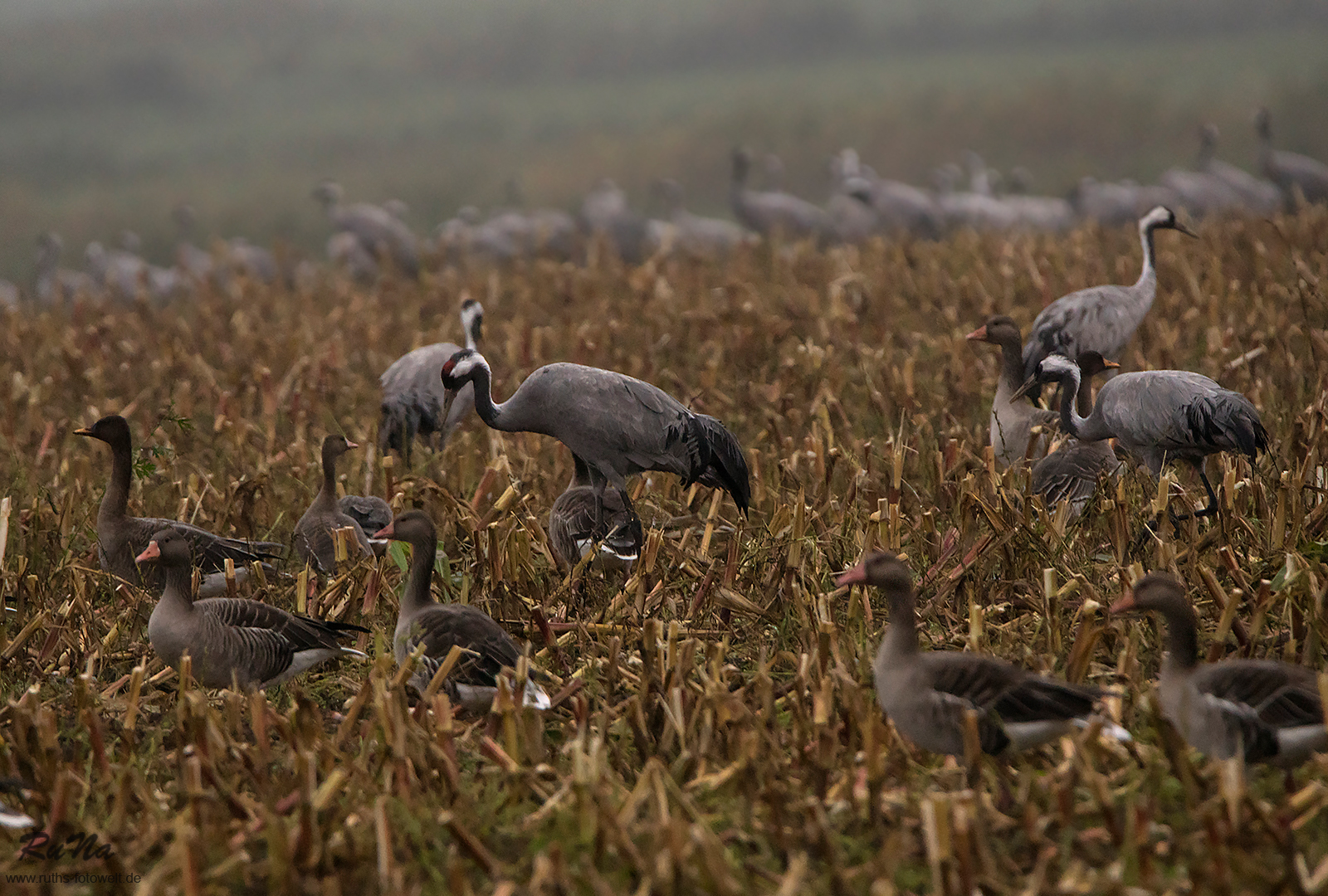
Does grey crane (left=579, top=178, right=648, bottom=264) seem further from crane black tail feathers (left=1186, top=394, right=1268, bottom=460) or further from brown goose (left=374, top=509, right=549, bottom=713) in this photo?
brown goose (left=374, top=509, right=549, bottom=713)

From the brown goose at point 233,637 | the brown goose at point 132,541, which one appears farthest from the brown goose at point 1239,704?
the brown goose at point 132,541

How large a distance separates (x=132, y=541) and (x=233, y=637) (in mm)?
1422

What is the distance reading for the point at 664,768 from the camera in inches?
160

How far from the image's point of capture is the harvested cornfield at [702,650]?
3.69m

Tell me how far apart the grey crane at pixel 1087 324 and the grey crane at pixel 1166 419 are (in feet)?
4.43

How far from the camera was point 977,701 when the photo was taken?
4047 millimetres

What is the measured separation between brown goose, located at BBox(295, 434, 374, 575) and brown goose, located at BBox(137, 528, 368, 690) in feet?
3.40

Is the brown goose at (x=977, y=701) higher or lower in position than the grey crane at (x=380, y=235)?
higher

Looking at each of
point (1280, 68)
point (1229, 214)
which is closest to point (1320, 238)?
point (1229, 214)

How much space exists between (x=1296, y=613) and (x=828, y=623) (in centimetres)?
145

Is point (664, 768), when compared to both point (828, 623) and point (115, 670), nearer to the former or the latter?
point (828, 623)

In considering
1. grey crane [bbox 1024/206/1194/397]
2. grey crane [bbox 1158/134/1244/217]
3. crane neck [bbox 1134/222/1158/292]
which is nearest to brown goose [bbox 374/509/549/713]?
grey crane [bbox 1024/206/1194/397]

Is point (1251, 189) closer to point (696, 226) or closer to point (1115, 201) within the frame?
point (1115, 201)

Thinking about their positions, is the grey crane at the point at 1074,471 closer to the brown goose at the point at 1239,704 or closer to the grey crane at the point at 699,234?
the brown goose at the point at 1239,704
